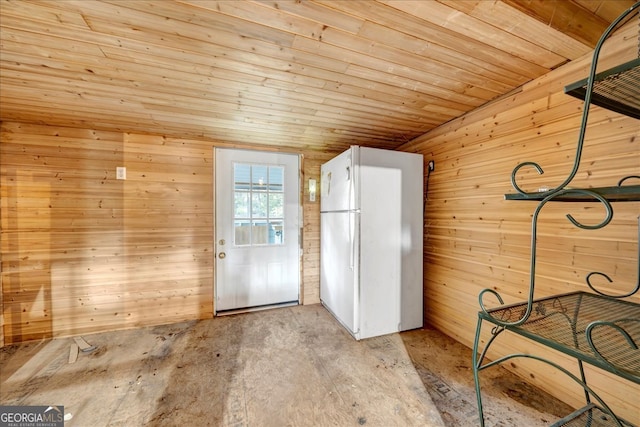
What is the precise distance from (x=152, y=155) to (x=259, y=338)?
89.5 inches

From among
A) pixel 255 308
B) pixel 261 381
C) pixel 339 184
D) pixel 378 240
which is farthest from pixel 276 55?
pixel 255 308

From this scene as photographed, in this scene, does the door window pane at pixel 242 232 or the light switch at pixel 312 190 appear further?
the light switch at pixel 312 190

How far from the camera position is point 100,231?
256cm

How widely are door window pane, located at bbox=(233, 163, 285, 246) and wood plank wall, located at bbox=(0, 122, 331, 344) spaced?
329 millimetres

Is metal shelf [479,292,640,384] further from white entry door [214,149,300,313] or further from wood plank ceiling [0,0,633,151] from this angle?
white entry door [214,149,300,313]

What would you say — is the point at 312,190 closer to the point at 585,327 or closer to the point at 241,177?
the point at 241,177

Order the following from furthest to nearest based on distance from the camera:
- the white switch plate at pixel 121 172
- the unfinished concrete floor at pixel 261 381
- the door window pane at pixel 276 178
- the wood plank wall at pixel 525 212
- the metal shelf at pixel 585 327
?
the door window pane at pixel 276 178 < the white switch plate at pixel 121 172 < the unfinished concrete floor at pixel 261 381 < the wood plank wall at pixel 525 212 < the metal shelf at pixel 585 327

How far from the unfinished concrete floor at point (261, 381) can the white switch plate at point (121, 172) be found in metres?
1.64

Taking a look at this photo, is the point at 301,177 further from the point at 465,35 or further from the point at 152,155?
the point at 465,35

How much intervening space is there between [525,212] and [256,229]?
8.67ft

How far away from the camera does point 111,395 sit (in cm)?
170

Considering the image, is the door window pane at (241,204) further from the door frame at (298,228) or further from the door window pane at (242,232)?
the door frame at (298,228)

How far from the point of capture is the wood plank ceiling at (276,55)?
115cm

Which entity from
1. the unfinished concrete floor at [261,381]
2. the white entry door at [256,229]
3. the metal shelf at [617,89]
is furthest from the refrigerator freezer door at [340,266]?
the metal shelf at [617,89]
